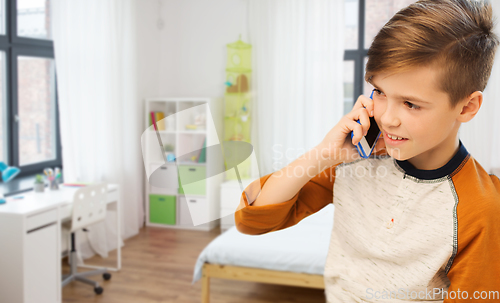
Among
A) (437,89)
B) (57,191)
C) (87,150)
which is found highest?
(437,89)

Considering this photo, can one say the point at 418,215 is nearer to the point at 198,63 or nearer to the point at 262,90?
the point at 262,90

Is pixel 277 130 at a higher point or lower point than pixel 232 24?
lower

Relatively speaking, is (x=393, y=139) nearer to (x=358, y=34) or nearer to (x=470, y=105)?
(x=470, y=105)

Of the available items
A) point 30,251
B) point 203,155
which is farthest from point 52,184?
point 203,155

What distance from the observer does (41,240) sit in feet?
8.10

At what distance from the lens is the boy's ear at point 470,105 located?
545 millimetres

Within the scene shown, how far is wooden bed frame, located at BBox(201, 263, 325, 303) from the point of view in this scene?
242 cm

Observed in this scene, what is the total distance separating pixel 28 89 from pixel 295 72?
8.70ft

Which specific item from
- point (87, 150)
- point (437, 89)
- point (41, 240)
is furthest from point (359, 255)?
point (87, 150)

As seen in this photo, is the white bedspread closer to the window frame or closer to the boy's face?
the boy's face

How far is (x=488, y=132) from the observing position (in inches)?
158

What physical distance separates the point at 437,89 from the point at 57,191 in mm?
3155

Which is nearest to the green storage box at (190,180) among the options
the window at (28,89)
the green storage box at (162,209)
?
the window at (28,89)

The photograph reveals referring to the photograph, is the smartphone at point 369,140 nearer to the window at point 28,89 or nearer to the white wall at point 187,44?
the window at point 28,89
